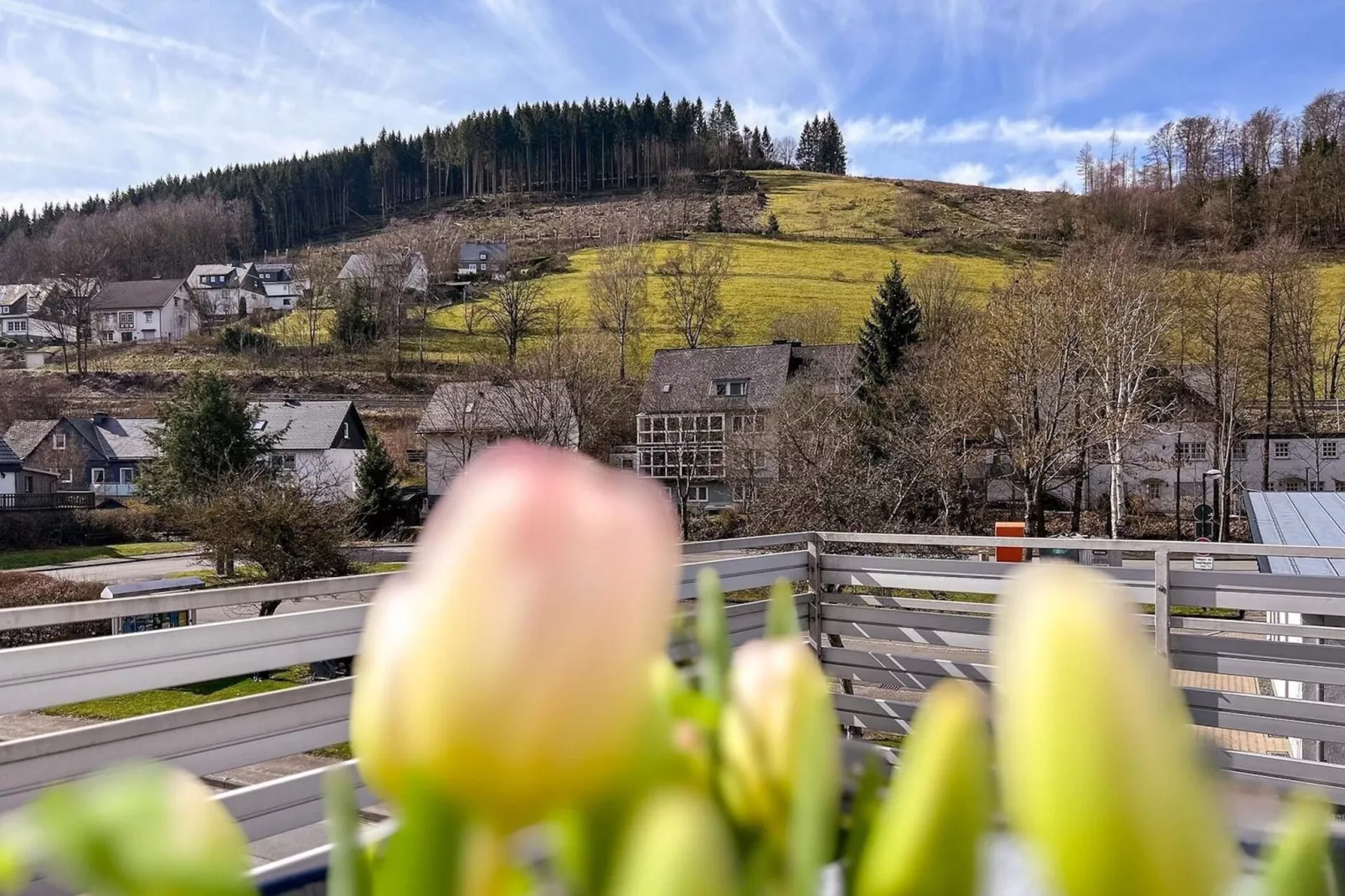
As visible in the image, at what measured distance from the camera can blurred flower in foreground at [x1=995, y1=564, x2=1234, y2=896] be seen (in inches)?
8.2

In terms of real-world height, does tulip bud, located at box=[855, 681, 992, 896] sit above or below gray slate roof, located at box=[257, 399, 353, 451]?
below

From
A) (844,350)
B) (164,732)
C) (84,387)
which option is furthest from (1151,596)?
(84,387)

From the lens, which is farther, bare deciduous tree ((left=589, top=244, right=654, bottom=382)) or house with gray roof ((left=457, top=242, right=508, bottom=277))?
house with gray roof ((left=457, top=242, right=508, bottom=277))

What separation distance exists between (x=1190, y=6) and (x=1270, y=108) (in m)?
46.0

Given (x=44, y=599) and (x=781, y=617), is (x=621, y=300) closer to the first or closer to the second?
(x=44, y=599)

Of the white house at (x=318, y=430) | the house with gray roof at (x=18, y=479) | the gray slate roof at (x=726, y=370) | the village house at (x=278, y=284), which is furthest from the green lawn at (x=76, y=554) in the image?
the village house at (x=278, y=284)

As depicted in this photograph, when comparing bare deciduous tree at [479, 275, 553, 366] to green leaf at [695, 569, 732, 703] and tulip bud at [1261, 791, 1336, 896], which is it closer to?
green leaf at [695, 569, 732, 703]

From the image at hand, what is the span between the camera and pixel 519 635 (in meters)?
0.23

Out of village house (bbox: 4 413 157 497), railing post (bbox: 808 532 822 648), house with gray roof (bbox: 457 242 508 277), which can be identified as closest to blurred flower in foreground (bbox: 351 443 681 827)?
railing post (bbox: 808 532 822 648)

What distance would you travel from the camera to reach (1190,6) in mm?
16266

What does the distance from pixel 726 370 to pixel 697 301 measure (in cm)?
1033

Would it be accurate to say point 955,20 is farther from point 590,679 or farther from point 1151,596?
point 590,679

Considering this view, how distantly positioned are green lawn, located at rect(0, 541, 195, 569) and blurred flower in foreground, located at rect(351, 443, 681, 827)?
95.7ft

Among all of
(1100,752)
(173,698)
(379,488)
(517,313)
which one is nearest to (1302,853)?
(1100,752)
